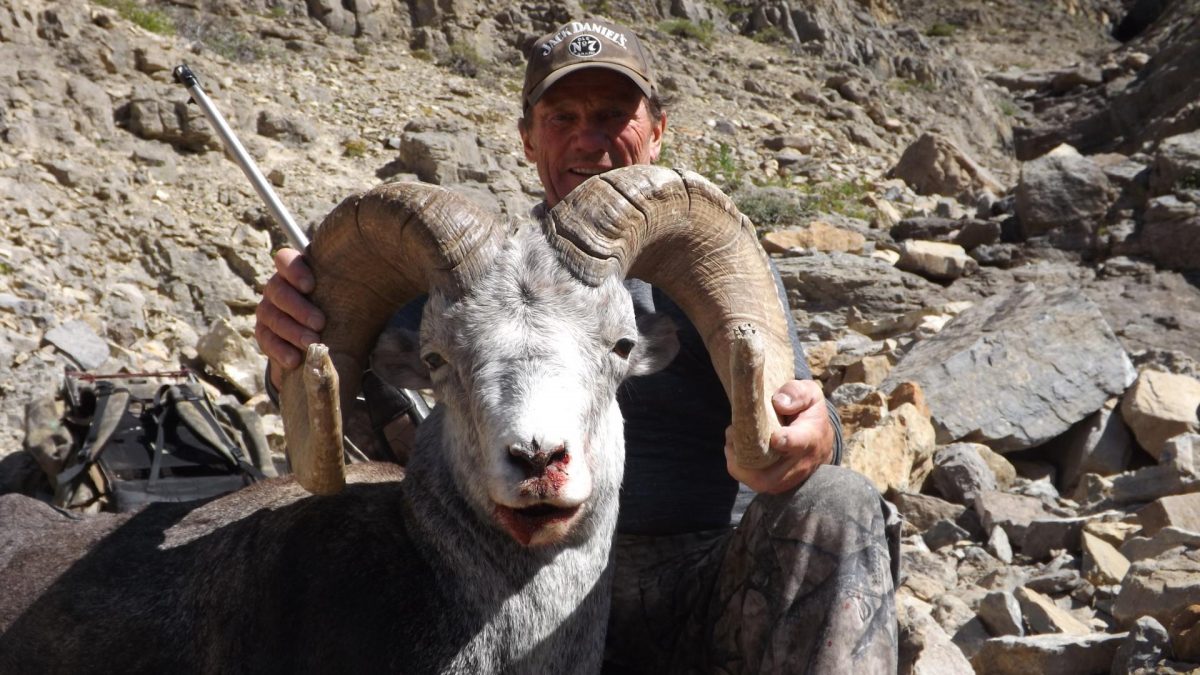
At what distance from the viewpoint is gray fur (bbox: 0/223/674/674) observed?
4.07 meters

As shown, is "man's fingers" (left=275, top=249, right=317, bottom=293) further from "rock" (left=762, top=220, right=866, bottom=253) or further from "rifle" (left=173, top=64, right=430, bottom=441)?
"rock" (left=762, top=220, right=866, bottom=253)

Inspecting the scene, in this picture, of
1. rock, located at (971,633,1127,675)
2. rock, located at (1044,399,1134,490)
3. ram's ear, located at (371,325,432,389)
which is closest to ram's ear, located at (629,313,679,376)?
ram's ear, located at (371,325,432,389)

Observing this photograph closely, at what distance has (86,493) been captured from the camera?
7379mm

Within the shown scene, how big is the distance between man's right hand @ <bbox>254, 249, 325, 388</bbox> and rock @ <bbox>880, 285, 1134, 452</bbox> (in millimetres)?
6417

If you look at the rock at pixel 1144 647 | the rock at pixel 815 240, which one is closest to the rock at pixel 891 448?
the rock at pixel 1144 647

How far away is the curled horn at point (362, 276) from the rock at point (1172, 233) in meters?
12.1

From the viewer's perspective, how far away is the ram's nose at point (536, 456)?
3.59 meters

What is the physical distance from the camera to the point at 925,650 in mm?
5426

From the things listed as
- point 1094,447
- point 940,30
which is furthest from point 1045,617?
point 940,30

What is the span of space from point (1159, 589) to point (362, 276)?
14.1 ft

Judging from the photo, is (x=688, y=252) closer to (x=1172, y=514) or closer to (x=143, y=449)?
(x=1172, y=514)

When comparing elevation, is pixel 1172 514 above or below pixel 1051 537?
above

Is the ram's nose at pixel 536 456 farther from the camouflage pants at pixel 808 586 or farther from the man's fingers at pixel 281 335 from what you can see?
the man's fingers at pixel 281 335

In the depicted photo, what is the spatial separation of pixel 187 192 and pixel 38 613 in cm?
1058
